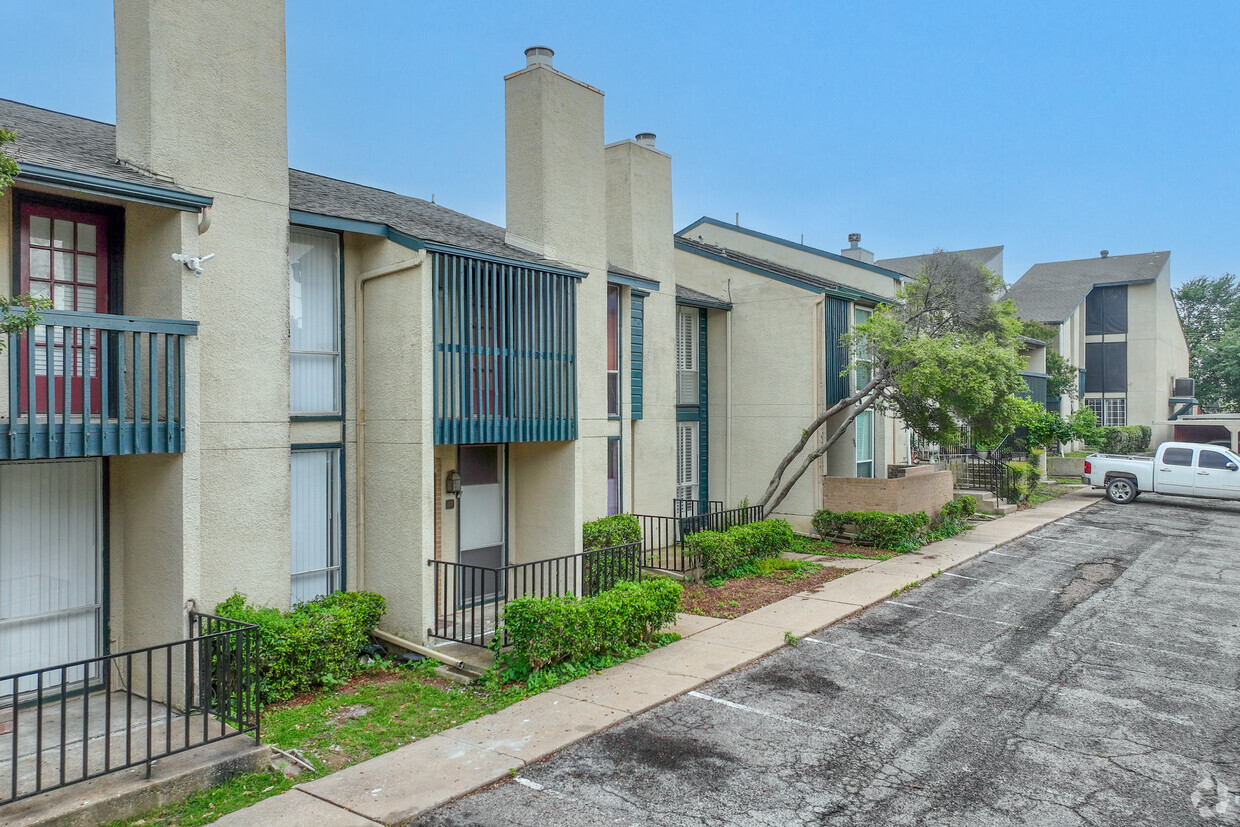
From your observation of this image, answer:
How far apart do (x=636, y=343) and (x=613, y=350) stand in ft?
2.20

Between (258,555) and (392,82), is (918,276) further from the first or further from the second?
(392,82)

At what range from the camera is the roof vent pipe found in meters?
12.2

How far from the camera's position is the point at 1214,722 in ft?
24.2

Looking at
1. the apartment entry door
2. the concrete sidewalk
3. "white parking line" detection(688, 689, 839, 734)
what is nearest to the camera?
the concrete sidewalk

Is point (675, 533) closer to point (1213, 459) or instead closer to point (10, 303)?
point (10, 303)

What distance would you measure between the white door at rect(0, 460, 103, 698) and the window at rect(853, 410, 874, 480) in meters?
15.4

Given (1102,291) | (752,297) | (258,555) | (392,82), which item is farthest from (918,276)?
(1102,291)

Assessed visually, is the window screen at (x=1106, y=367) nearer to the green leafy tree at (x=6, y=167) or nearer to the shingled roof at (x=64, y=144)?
the shingled roof at (x=64, y=144)

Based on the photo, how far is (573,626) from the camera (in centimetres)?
854

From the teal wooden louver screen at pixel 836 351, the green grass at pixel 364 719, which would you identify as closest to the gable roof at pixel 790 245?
the teal wooden louver screen at pixel 836 351

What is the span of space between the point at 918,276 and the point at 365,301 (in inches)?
475

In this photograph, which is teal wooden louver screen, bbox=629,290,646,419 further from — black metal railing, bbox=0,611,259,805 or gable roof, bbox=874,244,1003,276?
gable roof, bbox=874,244,1003,276

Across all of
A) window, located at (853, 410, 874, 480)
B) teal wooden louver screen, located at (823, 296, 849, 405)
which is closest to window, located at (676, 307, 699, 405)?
teal wooden louver screen, located at (823, 296, 849, 405)

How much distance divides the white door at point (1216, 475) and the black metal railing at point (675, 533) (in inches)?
610
